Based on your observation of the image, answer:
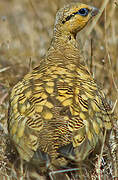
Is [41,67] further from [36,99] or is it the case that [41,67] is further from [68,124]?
[68,124]

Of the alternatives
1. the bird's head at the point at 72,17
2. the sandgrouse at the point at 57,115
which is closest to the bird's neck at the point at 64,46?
the bird's head at the point at 72,17

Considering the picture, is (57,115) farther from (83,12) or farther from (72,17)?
(83,12)

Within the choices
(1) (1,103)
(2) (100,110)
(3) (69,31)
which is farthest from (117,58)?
(2) (100,110)

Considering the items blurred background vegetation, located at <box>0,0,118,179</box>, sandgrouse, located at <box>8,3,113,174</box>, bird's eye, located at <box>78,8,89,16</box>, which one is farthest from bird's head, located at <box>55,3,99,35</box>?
sandgrouse, located at <box>8,3,113,174</box>

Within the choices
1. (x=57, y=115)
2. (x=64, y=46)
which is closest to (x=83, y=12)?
(x=64, y=46)

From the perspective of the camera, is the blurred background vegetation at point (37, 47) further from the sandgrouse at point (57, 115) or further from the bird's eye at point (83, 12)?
the sandgrouse at point (57, 115)

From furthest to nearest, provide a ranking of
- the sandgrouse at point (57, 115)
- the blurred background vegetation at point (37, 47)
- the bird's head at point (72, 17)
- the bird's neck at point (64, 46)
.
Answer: the blurred background vegetation at point (37, 47), the bird's head at point (72, 17), the bird's neck at point (64, 46), the sandgrouse at point (57, 115)
